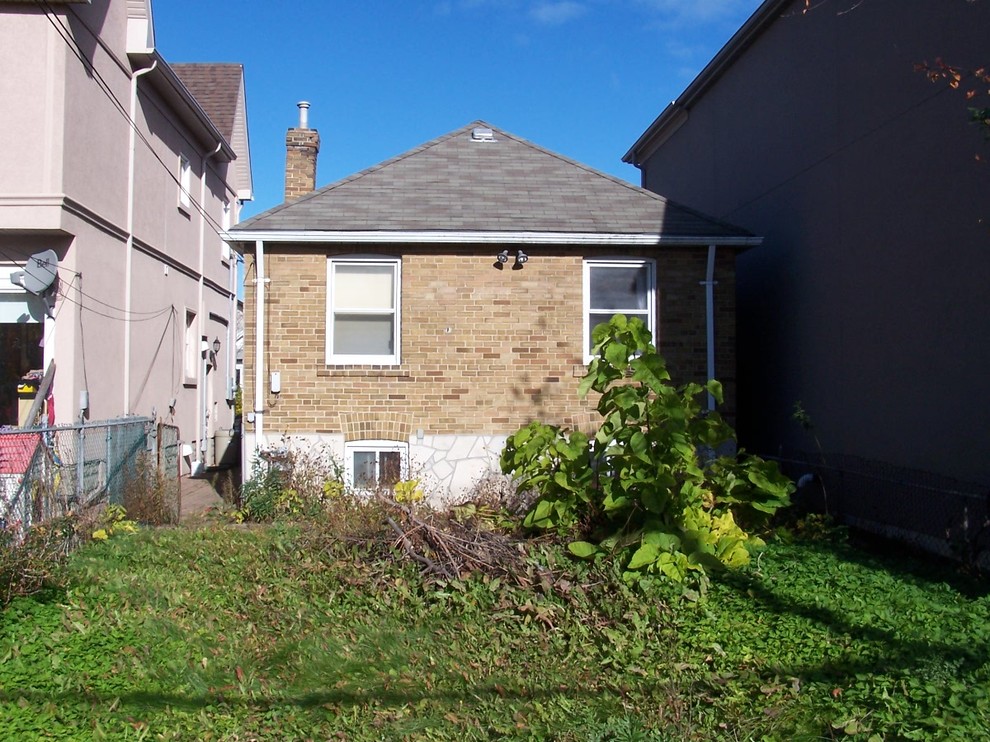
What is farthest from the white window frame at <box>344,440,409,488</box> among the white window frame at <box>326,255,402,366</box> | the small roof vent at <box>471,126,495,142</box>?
the small roof vent at <box>471,126,495,142</box>

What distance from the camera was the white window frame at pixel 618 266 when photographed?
11.4 metres

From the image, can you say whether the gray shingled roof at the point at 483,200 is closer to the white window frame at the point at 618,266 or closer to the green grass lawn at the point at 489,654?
the white window frame at the point at 618,266

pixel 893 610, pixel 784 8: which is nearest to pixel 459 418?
pixel 893 610

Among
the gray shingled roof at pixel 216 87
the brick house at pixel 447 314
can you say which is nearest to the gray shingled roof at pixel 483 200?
the brick house at pixel 447 314

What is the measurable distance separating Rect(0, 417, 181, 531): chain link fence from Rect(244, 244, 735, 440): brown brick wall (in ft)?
4.86

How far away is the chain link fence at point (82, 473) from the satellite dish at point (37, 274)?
5.97 ft

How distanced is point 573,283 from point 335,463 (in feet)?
11.7

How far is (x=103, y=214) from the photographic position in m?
12.1

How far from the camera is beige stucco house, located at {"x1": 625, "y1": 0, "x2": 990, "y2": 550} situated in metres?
8.01

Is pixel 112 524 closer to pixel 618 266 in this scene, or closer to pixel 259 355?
pixel 259 355

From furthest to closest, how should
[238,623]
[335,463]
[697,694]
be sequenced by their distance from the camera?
[335,463] → [238,623] → [697,694]

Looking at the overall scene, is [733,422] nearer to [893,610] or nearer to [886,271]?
[886,271]

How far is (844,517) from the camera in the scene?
952 cm

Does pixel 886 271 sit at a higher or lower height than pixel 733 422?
higher
